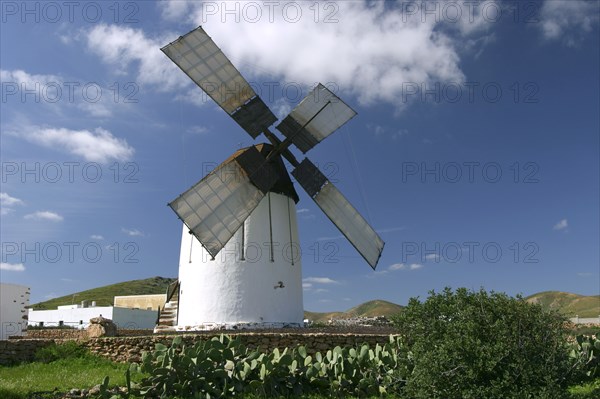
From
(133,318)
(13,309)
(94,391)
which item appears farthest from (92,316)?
(94,391)

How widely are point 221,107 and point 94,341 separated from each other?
9005 millimetres

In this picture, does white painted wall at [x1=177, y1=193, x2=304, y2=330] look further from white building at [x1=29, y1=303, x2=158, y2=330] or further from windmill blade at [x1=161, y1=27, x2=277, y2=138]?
white building at [x1=29, y1=303, x2=158, y2=330]

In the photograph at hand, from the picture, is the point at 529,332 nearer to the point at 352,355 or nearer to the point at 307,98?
the point at 352,355

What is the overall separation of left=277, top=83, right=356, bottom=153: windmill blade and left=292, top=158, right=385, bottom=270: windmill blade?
0.91 meters

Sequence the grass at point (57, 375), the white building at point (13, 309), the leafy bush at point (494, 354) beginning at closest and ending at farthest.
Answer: the leafy bush at point (494, 354), the grass at point (57, 375), the white building at point (13, 309)

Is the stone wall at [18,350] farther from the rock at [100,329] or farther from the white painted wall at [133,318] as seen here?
the white painted wall at [133,318]

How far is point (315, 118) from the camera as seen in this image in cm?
1917

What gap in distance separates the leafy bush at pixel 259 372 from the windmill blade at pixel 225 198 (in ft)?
16.7

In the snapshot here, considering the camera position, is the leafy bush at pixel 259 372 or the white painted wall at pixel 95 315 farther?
the white painted wall at pixel 95 315

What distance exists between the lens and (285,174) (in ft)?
62.4

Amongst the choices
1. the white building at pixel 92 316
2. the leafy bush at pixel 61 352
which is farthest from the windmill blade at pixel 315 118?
the white building at pixel 92 316

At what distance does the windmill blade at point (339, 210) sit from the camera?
62.1 ft

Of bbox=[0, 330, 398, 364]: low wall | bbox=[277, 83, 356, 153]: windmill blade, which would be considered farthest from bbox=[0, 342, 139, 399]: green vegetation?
bbox=[277, 83, 356, 153]: windmill blade

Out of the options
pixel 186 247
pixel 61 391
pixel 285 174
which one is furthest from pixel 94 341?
pixel 285 174
